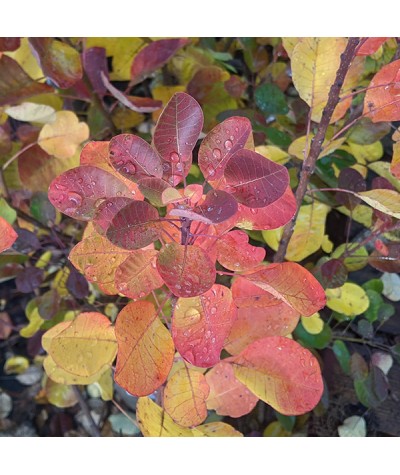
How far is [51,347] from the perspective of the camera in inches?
26.5

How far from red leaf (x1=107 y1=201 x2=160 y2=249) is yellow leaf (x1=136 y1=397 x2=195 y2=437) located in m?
0.28

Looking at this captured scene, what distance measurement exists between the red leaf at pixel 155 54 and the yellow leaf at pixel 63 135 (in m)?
0.12

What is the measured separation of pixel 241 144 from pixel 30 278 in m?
0.54

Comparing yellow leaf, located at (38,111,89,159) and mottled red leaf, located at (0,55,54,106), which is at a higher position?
mottled red leaf, located at (0,55,54,106)

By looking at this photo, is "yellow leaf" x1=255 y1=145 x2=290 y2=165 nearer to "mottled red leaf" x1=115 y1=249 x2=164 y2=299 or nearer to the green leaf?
the green leaf

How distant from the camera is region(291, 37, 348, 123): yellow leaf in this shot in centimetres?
68

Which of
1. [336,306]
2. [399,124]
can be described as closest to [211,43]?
[399,124]

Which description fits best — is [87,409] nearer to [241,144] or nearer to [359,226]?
[359,226]

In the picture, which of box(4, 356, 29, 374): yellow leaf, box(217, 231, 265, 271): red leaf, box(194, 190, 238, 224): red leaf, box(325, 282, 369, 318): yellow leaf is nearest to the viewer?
box(194, 190, 238, 224): red leaf

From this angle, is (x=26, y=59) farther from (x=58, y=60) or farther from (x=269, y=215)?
(x=269, y=215)

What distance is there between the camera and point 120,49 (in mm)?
991

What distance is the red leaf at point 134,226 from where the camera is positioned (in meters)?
0.46

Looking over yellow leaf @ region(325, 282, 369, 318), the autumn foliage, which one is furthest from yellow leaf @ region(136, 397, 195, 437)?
yellow leaf @ region(325, 282, 369, 318)

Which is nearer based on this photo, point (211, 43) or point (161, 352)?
point (161, 352)
